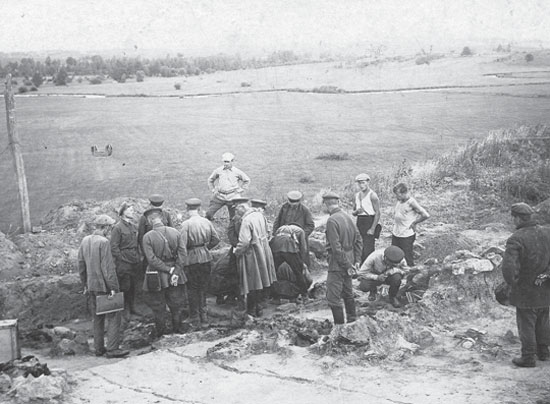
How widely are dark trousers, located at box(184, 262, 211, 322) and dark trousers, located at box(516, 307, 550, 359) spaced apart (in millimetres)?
4410

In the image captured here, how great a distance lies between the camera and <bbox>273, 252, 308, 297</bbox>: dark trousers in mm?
8989

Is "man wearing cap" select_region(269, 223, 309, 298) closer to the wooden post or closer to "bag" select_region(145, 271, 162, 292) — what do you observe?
"bag" select_region(145, 271, 162, 292)

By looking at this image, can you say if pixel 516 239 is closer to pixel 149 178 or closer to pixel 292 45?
pixel 149 178

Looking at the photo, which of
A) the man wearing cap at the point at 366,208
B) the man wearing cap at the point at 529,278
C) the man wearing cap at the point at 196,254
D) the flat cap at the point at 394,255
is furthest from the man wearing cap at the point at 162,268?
the man wearing cap at the point at 529,278

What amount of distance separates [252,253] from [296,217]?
1.13 m

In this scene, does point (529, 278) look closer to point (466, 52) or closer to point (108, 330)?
point (108, 330)

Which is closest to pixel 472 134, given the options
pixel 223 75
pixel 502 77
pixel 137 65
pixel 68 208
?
pixel 502 77

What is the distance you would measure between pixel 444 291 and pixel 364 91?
3816 cm

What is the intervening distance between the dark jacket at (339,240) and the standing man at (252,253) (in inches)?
55.1

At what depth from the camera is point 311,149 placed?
1166 inches

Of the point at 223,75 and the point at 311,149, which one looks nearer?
the point at 311,149

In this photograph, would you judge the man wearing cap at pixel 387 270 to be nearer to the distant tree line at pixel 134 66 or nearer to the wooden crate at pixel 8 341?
the wooden crate at pixel 8 341

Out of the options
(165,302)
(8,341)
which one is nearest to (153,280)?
(165,302)

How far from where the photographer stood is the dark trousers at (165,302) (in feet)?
26.6
